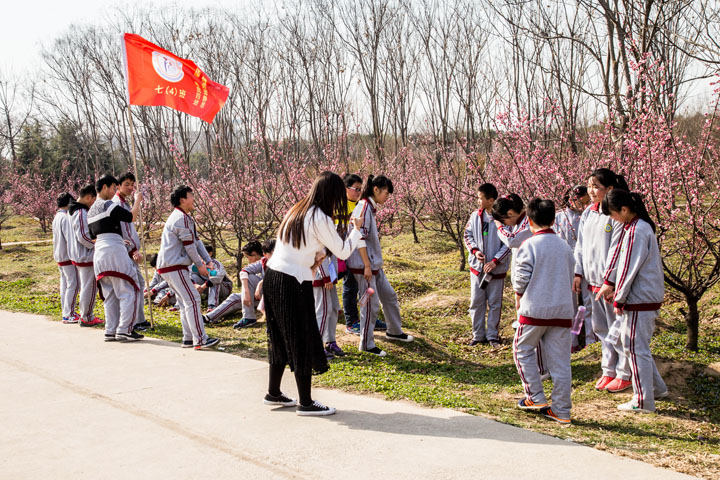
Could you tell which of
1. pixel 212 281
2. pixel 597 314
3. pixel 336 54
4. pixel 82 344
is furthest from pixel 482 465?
pixel 336 54

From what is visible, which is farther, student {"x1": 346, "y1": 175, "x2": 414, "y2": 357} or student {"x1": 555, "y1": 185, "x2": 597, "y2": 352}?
student {"x1": 555, "y1": 185, "x2": 597, "y2": 352}

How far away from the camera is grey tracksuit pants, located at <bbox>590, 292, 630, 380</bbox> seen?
5574mm

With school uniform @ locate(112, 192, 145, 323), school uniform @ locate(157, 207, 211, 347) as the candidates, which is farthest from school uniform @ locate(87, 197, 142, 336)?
school uniform @ locate(157, 207, 211, 347)

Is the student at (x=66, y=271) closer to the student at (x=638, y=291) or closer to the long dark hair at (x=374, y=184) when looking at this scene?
the long dark hair at (x=374, y=184)

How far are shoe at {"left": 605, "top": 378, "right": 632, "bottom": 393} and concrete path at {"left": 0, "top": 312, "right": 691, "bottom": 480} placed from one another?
65.7 inches

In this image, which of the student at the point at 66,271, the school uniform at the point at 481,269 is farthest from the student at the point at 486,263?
the student at the point at 66,271

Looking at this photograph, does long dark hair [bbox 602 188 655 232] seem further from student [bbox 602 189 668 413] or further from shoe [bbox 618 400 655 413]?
shoe [bbox 618 400 655 413]

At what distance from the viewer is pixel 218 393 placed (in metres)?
5.44

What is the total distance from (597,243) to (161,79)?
6.27 m

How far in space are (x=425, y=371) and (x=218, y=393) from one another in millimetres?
2193

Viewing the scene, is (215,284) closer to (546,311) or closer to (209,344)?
(209,344)

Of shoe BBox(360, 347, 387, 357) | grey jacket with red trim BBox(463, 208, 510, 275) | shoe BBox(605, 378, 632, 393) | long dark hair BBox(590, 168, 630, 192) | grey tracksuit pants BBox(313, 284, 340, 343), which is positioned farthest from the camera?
grey jacket with red trim BBox(463, 208, 510, 275)

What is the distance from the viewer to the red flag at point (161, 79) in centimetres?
876

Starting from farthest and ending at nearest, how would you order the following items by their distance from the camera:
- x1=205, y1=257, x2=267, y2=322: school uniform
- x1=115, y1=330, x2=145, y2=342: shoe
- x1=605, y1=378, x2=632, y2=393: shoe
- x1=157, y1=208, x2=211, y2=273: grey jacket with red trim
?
x1=205, y1=257, x2=267, y2=322: school uniform < x1=115, y1=330, x2=145, y2=342: shoe < x1=157, y1=208, x2=211, y2=273: grey jacket with red trim < x1=605, y1=378, x2=632, y2=393: shoe
